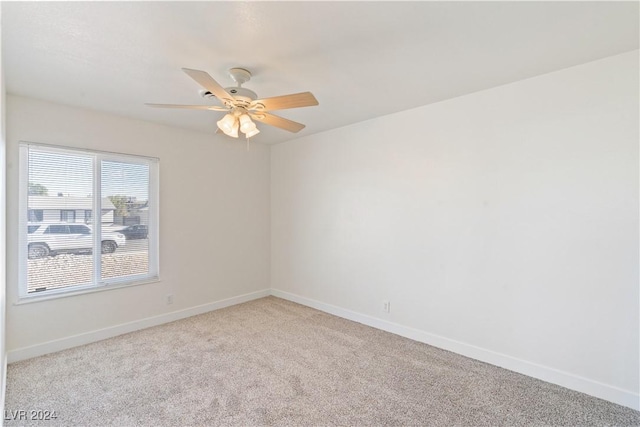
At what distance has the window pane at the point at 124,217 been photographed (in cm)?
335

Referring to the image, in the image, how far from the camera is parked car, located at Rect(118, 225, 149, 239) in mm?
3508

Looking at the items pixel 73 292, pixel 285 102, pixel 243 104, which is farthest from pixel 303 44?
pixel 73 292

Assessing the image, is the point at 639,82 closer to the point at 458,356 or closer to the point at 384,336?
the point at 458,356

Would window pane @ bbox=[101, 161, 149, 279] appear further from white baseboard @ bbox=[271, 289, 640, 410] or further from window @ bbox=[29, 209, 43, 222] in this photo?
white baseboard @ bbox=[271, 289, 640, 410]

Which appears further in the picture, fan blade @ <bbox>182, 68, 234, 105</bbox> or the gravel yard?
the gravel yard

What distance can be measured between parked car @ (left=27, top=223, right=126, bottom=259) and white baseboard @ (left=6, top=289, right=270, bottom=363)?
85cm

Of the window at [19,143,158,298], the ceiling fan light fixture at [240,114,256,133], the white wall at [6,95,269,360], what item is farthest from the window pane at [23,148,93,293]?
the ceiling fan light fixture at [240,114,256,133]

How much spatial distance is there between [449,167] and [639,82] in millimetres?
1370

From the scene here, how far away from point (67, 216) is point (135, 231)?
660 mm

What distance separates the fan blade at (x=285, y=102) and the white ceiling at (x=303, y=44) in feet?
1.03

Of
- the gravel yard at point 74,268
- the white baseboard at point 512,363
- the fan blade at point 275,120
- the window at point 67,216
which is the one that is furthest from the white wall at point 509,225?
the window at point 67,216

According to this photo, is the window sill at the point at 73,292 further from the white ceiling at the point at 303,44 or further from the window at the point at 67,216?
the white ceiling at the point at 303,44

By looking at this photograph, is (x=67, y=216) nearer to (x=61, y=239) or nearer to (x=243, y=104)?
(x=61, y=239)

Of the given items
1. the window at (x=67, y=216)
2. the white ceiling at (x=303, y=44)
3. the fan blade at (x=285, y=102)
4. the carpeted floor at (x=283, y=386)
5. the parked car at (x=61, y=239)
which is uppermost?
the white ceiling at (x=303, y=44)
